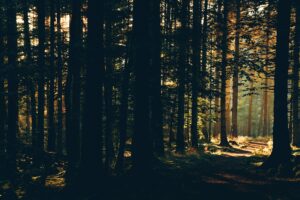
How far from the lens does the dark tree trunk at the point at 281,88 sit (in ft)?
49.0

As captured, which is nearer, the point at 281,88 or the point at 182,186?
the point at 182,186

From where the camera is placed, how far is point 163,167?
1534 cm

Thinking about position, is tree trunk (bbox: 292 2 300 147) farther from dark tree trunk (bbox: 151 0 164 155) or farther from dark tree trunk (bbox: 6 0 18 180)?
dark tree trunk (bbox: 6 0 18 180)

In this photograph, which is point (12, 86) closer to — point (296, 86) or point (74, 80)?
point (74, 80)

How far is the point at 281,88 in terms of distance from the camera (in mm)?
15094

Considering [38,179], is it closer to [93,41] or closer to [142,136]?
[142,136]

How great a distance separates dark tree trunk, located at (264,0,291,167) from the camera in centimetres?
1492

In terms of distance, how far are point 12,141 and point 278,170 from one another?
10.1 metres

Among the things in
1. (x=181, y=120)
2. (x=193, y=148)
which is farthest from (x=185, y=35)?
(x=193, y=148)

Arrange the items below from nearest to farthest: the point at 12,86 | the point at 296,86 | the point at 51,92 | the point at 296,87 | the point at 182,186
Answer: the point at 182,186 < the point at 12,86 < the point at 51,92 < the point at 296,87 < the point at 296,86

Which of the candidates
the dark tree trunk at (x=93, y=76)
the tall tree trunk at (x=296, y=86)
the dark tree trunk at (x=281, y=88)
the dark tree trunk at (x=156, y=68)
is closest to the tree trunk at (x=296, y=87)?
the tall tree trunk at (x=296, y=86)

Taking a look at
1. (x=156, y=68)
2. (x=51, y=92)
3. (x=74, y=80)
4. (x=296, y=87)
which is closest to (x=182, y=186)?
(x=74, y=80)

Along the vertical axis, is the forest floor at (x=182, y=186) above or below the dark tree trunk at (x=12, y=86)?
below

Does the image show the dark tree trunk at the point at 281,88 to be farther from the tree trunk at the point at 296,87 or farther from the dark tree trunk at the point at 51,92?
the dark tree trunk at the point at 51,92
